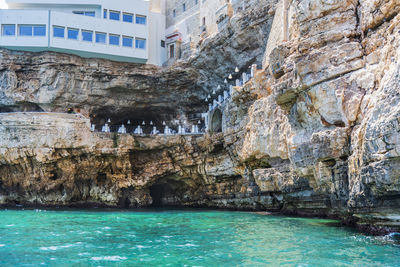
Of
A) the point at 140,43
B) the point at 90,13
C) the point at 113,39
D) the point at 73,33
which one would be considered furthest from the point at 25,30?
the point at 140,43

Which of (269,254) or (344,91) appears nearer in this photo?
(269,254)

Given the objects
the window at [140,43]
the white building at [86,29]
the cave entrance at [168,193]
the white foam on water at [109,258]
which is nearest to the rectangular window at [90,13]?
the white building at [86,29]

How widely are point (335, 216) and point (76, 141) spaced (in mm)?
17602

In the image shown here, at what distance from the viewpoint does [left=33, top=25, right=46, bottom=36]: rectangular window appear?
29323mm

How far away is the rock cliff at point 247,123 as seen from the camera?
42.2 feet

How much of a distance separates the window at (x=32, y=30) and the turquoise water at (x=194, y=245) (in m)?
17.2

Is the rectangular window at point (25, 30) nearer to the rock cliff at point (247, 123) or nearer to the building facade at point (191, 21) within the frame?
the rock cliff at point (247, 123)

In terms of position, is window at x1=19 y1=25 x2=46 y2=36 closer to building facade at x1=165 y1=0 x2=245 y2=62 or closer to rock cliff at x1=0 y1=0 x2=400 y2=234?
rock cliff at x1=0 y1=0 x2=400 y2=234

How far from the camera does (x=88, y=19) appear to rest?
30.8 meters

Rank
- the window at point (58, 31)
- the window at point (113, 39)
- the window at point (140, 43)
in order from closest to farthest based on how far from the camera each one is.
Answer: the window at point (58, 31), the window at point (113, 39), the window at point (140, 43)

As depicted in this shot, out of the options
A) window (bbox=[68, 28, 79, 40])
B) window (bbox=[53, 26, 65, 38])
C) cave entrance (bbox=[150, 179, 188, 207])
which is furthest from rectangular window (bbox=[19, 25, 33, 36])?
cave entrance (bbox=[150, 179, 188, 207])

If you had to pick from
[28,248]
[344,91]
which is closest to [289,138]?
[344,91]

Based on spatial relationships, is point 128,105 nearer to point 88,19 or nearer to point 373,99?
point 88,19

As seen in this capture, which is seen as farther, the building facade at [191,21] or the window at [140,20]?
the window at [140,20]
